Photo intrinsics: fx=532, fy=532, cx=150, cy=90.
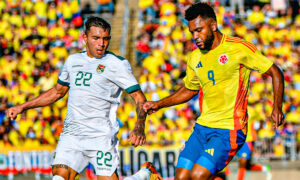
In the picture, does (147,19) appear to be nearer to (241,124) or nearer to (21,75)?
(21,75)

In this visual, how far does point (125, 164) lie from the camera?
12.7m

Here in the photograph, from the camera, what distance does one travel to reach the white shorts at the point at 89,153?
6164 millimetres

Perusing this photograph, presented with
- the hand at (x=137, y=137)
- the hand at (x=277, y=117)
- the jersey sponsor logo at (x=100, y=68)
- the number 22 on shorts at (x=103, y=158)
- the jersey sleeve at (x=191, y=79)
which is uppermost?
the jersey sponsor logo at (x=100, y=68)

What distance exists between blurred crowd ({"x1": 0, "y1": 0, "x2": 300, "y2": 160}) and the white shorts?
8.08 metres

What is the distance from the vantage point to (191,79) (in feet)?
21.5

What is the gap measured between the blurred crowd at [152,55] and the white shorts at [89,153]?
318 inches

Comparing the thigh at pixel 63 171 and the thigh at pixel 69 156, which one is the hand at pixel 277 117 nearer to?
the thigh at pixel 69 156

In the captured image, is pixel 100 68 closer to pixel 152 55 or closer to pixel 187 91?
pixel 187 91

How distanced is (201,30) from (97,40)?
4.04 ft

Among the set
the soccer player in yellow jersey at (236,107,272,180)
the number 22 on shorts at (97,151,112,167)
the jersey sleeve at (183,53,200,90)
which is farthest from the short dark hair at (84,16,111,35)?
the soccer player in yellow jersey at (236,107,272,180)

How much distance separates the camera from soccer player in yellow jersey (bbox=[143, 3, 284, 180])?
5.96m

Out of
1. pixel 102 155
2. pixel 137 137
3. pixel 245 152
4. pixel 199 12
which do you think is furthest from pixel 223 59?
pixel 245 152

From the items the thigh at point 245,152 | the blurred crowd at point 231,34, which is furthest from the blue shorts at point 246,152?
the blurred crowd at point 231,34

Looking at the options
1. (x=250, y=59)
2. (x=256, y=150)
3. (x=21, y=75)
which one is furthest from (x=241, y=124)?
(x=21, y=75)
